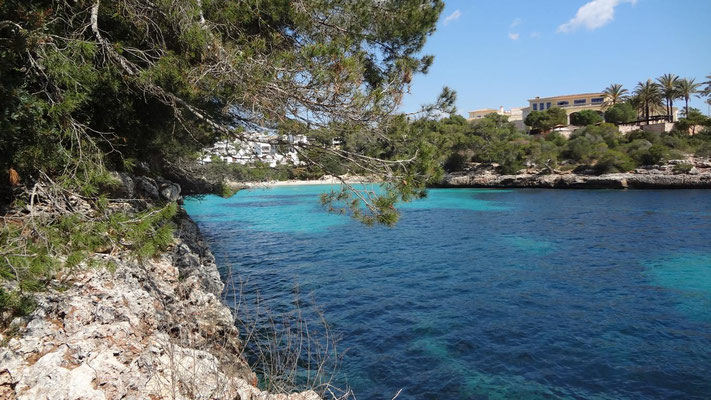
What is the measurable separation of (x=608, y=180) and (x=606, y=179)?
0.18m

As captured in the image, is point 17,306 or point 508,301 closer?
point 17,306

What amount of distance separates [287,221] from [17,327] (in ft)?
70.8

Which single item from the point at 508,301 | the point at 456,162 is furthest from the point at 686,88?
the point at 508,301

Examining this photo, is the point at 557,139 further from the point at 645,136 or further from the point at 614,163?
the point at 614,163

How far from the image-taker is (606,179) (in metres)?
39.2

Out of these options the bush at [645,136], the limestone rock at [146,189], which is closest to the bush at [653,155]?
the bush at [645,136]

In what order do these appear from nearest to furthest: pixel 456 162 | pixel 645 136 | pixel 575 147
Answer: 1. pixel 575 147
2. pixel 645 136
3. pixel 456 162

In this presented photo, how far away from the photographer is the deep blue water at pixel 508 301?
239 inches

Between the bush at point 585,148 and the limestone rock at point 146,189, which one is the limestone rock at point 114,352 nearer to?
the limestone rock at point 146,189

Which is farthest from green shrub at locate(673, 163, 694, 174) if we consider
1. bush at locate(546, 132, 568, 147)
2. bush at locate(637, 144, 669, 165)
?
bush at locate(546, 132, 568, 147)

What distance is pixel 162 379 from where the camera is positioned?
10.9 ft

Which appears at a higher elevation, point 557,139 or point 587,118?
point 587,118

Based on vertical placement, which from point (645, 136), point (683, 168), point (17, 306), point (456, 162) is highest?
point (645, 136)

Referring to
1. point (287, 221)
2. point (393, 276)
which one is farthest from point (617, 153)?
point (393, 276)
